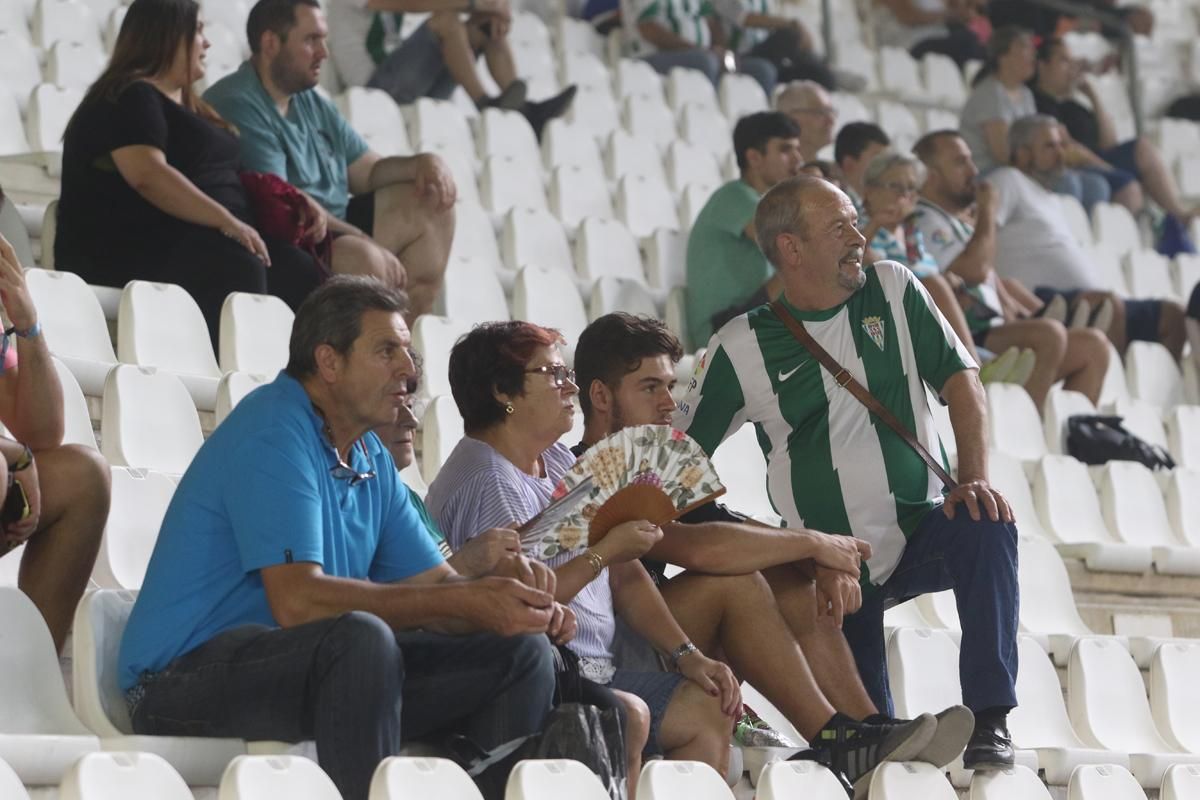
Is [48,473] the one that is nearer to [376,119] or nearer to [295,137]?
[295,137]

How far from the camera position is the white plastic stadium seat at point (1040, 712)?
402 cm

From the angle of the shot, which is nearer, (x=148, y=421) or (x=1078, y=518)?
(x=148, y=421)

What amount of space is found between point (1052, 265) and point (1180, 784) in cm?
357

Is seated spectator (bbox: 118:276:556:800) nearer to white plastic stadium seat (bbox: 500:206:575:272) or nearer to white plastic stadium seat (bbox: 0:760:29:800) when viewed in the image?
white plastic stadium seat (bbox: 0:760:29:800)

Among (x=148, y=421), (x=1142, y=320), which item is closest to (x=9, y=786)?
(x=148, y=421)

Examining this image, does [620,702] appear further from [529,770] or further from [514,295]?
[514,295]

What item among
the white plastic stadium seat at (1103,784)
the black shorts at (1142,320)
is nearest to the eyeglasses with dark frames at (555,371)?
the white plastic stadium seat at (1103,784)

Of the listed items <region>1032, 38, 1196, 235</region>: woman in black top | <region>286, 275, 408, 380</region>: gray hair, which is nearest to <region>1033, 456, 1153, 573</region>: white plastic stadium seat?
<region>286, 275, 408, 380</region>: gray hair

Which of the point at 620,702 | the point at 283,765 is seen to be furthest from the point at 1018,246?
the point at 283,765

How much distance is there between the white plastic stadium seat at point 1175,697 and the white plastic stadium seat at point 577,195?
2.61m

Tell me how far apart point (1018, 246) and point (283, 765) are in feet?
16.4

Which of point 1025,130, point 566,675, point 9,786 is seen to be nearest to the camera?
point 9,786

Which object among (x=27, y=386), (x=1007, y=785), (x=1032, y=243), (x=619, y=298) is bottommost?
(x=1007, y=785)

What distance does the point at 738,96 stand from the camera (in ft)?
26.8
